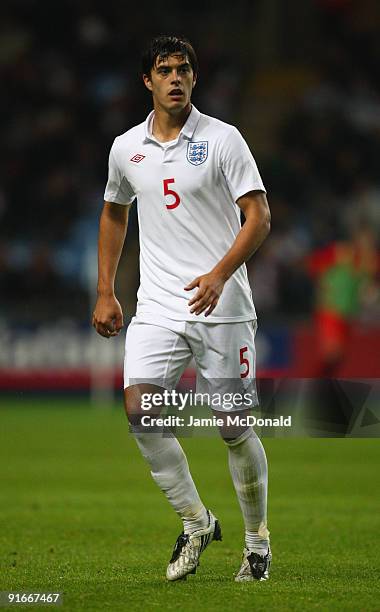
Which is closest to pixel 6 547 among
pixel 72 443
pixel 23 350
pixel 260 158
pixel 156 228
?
pixel 156 228

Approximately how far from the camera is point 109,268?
604cm

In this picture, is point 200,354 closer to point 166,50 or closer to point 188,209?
point 188,209

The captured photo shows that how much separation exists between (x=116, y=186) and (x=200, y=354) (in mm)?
889

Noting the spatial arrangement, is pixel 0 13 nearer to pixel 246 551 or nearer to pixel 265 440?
pixel 265 440

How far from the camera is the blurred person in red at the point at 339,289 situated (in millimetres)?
A: 16453

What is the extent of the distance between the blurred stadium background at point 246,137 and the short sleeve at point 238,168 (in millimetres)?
10883

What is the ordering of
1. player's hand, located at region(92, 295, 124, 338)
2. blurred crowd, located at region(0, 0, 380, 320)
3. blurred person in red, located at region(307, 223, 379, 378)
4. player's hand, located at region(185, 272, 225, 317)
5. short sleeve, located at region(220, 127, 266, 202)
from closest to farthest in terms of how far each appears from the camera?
player's hand, located at region(185, 272, 225, 317)
short sleeve, located at region(220, 127, 266, 202)
player's hand, located at region(92, 295, 124, 338)
blurred person in red, located at region(307, 223, 379, 378)
blurred crowd, located at region(0, 0, 380, 320)

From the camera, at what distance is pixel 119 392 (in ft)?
57.5

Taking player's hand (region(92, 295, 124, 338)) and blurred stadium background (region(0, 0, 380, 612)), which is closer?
player's hand (region(92, 295, 124, 338))

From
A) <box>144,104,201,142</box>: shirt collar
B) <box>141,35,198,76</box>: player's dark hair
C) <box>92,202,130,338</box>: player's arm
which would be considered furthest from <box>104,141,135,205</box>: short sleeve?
<box>141,35,198,76</box>: player's dark hair

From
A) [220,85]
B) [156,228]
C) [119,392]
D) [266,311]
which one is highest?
[220,85]

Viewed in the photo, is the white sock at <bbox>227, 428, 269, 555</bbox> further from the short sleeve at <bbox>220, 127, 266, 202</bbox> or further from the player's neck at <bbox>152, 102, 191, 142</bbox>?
the player's neck at <bbox>152, 102, 191, 142</bbox>

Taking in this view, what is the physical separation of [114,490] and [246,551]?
12.5 ft

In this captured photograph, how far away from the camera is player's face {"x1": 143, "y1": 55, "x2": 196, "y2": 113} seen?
5715 millimetres
